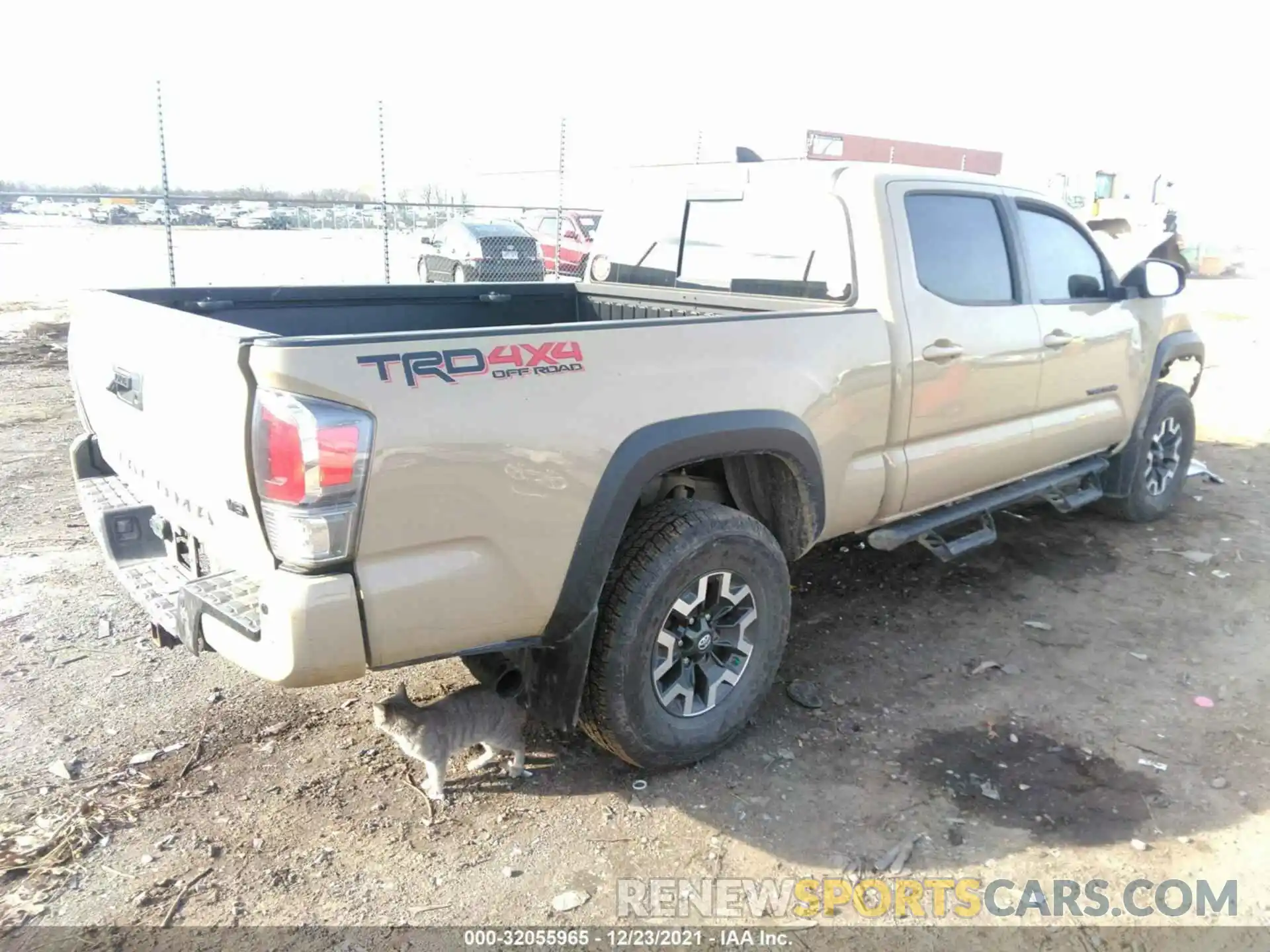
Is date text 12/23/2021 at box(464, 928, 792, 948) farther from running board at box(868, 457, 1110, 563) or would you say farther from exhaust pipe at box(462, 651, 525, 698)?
running board at box(868, 457, 1110, 563)

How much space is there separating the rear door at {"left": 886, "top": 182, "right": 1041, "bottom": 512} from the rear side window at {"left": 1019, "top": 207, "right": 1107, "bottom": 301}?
0.73 ft

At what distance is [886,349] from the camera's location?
11.9 feet

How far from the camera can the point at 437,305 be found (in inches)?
176

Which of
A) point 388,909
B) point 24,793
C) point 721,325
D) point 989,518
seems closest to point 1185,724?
point 989,518

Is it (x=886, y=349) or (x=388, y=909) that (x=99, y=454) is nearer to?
(x=388, y=909)

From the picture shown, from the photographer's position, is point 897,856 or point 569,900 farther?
A: point 897,856

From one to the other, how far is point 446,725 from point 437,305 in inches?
88.0

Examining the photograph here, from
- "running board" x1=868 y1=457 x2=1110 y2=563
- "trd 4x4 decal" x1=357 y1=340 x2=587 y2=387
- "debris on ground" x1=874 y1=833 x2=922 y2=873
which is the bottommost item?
"debris on ground" x1=874 y1=833 x2=922 y2=873

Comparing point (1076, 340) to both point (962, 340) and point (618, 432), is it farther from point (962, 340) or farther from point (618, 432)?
point (618, 432)

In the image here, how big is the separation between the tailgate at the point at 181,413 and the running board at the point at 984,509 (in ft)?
8.64

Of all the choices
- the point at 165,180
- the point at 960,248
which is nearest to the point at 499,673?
the point at 960,248

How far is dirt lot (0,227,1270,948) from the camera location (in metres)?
2.72

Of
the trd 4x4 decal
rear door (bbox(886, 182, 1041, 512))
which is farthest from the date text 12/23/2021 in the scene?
rear door (bbox(886, 182, 1041, 512))

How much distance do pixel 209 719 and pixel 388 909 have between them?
51.3 inches
